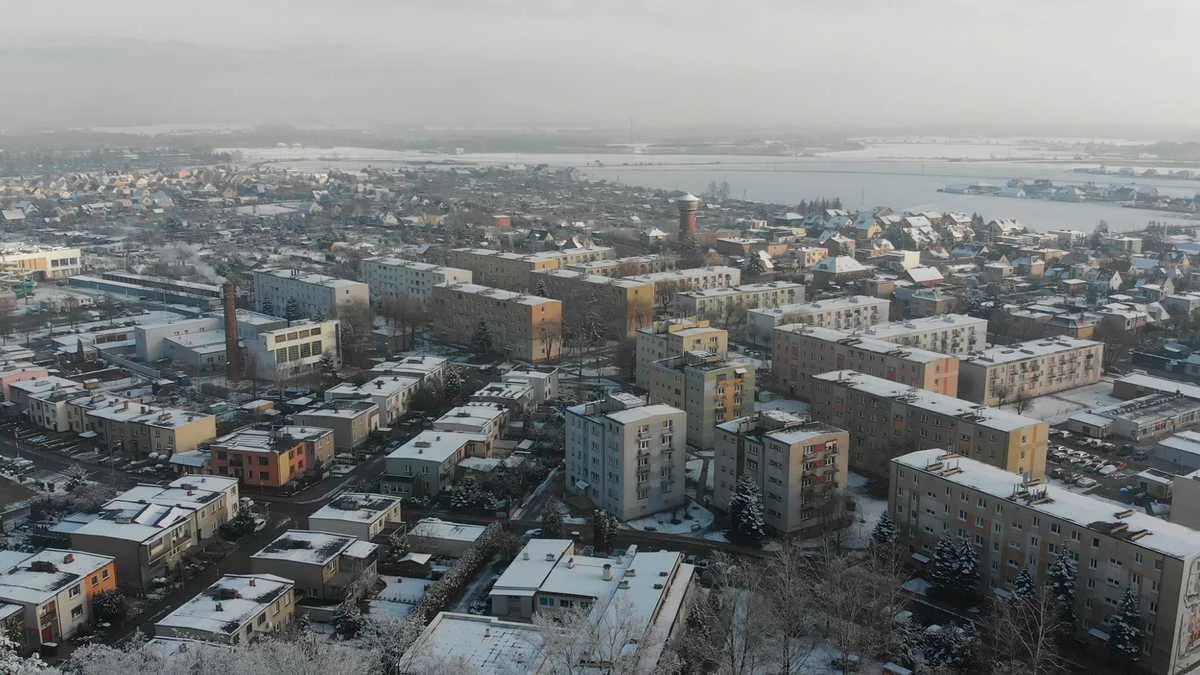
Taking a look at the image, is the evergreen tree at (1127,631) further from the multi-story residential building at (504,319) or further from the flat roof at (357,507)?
the multi-story residential building at (504,319)

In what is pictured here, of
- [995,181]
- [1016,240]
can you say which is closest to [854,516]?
[1016,240]

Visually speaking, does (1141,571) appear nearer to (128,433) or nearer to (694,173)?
(128,433)

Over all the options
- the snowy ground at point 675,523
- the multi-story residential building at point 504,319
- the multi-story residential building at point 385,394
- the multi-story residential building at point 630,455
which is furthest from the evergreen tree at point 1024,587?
the multi-story residential building at point 504,319

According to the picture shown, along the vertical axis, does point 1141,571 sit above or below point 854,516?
above

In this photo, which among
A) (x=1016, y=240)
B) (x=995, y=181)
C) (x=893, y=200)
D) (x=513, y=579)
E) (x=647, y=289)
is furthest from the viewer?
(x=995, y=181)

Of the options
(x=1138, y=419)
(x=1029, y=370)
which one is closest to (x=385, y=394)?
(x=1029, y=370)

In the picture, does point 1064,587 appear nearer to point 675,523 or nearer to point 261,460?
point 675,523
